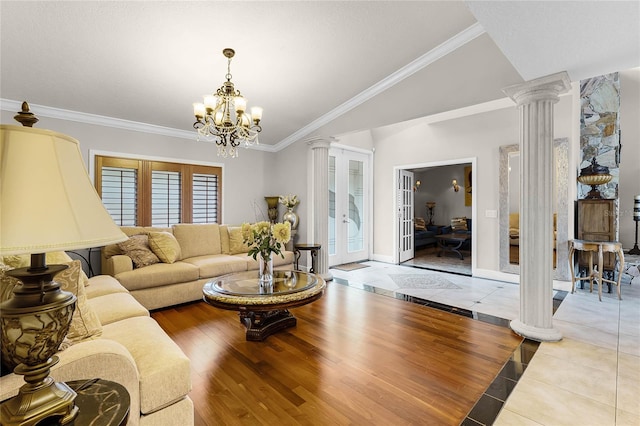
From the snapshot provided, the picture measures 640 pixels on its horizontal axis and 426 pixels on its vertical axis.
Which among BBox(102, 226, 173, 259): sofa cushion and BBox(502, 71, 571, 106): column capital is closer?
BBox(502, 71, 571, 106): column capital

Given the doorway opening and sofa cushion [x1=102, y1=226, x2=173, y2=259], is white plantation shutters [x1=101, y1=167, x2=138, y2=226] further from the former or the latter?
the doorway opening

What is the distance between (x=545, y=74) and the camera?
2.64m

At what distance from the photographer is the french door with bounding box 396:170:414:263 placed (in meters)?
6.52

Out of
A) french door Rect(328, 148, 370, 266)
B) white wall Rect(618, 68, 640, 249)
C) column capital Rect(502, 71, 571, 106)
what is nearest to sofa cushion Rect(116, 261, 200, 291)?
french door Rect(328, 148, 370, 266)

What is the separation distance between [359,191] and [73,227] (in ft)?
20.6

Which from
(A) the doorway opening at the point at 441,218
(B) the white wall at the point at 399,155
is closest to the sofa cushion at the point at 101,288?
(B) the white wall at the point at 399,155

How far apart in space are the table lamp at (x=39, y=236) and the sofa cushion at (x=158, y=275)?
2863 millimetres

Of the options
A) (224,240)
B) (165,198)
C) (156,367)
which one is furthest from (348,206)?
(156,367)

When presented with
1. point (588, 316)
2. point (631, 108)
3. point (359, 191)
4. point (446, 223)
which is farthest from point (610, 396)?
point (446, 223)

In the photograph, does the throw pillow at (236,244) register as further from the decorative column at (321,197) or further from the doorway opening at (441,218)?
the doorway opening at (441,218)

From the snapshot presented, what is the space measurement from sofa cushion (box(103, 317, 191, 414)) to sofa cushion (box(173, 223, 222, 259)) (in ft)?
8.53

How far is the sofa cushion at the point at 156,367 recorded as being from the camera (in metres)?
1.43

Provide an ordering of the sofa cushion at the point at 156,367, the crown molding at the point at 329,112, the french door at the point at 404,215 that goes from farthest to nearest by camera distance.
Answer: the french door at the point at 404,215 < the crown molding at the point at 329,112 < the sofa cushion at the point at 156,367

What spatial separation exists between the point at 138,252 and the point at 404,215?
207 inches
